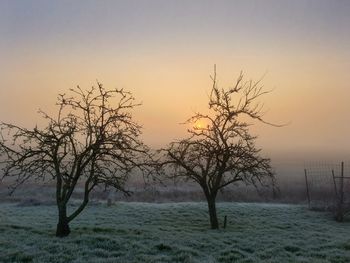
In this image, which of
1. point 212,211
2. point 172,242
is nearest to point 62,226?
point 172,242

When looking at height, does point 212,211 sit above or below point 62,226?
above

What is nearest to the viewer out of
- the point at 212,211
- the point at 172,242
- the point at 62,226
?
the point at 172,242

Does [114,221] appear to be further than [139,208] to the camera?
No

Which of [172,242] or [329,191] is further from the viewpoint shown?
[329,191]

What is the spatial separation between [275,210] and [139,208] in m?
10.5

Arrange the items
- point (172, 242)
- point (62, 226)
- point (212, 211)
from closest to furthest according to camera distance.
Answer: point (172, 242) → point (62, 226) → point (212, 211)

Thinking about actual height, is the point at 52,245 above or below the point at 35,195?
below

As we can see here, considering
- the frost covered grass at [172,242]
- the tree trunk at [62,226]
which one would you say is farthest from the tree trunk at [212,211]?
the tree trunk at [62,226]

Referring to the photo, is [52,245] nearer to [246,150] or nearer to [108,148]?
[108,148]

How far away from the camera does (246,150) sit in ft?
81.5

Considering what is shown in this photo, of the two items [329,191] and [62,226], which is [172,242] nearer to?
[62,226]

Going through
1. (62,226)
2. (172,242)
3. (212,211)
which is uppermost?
(212,211)

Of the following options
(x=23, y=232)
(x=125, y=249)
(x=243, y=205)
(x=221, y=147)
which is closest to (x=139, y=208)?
(x=243, y=205)

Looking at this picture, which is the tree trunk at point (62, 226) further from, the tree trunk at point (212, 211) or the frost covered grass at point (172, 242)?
the tree trunk at point (212, 211)
